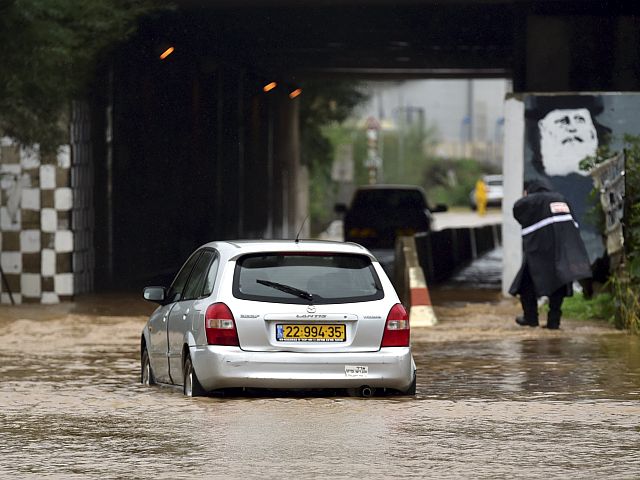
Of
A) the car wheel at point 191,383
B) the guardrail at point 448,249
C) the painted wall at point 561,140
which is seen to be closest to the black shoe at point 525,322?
the painted wall at point 561,140

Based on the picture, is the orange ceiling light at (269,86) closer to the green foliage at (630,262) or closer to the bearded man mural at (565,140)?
the bearded man mural at (565,140)

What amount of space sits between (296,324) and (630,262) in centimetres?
793

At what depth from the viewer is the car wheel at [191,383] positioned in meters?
12.2

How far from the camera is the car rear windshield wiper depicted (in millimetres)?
12242

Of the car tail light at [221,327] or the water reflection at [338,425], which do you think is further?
the car tail light at [221,327]

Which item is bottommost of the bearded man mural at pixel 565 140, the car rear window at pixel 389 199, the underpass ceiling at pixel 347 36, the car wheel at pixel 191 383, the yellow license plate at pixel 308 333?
the car wheel at pixel 191 383

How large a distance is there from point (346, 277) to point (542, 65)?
15.7 meters

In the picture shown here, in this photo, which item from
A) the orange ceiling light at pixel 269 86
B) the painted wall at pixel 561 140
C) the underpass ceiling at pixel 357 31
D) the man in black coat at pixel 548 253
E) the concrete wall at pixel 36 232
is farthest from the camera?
the orange ceiling light at pixel 269 86

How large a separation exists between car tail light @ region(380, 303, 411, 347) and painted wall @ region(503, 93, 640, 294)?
12.5 m

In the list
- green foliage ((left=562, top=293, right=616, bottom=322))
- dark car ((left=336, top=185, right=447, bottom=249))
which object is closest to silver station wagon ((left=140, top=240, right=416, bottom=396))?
green foliage ((left=562, top=293, right=616, bottom=322))

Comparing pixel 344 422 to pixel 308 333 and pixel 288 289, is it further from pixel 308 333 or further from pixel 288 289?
pixel 288 289

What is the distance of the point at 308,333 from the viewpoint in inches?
478

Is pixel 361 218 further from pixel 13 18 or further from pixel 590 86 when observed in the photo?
pixel 13 18

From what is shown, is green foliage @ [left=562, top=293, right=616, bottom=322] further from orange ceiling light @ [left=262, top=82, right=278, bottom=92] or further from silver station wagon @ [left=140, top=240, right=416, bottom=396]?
orange ceiling light @ [left=262, top=82, right=278, bottom=92]
